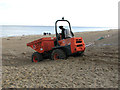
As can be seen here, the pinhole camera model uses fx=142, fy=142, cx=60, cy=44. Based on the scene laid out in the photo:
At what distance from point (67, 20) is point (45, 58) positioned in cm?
276

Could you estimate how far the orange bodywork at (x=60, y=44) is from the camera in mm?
7344

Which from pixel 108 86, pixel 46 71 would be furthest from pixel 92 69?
pixel 46 71

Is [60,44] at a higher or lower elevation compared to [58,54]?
higher

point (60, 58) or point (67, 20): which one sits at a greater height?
point (67, 20)

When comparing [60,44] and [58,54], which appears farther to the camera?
[60,44]

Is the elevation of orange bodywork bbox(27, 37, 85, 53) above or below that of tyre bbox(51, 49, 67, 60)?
above

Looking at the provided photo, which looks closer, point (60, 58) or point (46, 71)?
point (46, 71)

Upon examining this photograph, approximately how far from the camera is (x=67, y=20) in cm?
866

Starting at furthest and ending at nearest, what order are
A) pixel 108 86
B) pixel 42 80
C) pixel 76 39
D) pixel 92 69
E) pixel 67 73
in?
pixel 76 39 → pixel 92 69 → pixel 67 73 → pixel 42 80 → pixel 108 86

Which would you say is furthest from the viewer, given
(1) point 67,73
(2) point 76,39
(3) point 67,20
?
(3) point 67,20

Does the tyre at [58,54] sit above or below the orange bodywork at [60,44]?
below

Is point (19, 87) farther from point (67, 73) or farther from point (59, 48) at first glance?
point (59, 48)

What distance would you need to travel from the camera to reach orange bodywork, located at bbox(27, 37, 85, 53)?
7.34 meters

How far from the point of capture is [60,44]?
7.95 metres
